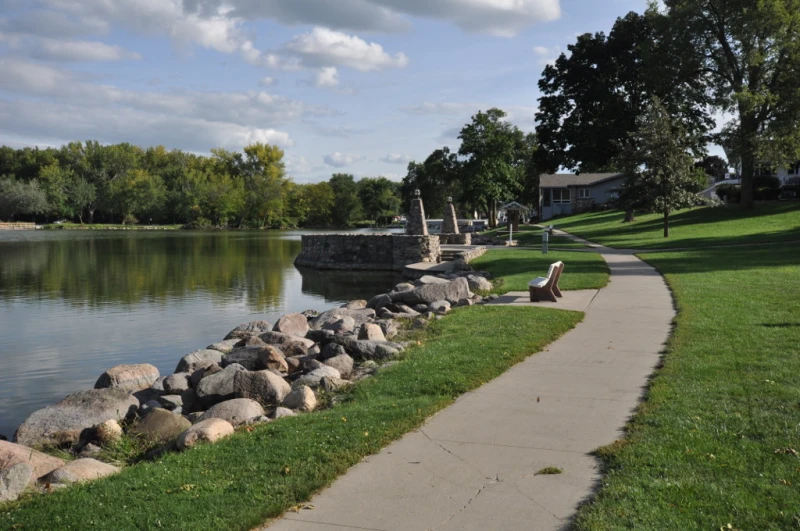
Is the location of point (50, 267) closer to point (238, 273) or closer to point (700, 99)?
point (238, 273)

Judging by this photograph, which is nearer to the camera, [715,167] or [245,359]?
[245,359]

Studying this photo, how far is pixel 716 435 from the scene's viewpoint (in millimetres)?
5910

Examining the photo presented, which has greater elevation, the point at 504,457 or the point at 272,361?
the point at 504,457

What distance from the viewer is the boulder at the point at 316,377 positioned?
9469mm

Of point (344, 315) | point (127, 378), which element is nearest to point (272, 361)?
point (127, 378)

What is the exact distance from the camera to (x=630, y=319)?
12.4 meters

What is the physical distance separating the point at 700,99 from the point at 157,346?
36.2 m

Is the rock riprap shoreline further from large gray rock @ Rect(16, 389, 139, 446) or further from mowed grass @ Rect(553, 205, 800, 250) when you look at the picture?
mowed grass @ Rect(553, 205, 800, 250)

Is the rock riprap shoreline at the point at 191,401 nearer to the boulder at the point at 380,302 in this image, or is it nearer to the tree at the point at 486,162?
the boulder at the point at 380,302

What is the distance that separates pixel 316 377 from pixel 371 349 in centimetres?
174

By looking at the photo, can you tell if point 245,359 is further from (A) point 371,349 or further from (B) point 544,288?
(B) point 544,288

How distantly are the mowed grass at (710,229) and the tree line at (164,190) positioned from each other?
263ft

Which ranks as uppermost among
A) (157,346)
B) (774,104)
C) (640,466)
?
(774,104)

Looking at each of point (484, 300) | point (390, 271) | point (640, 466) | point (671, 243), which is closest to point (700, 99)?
point (671, 243)
